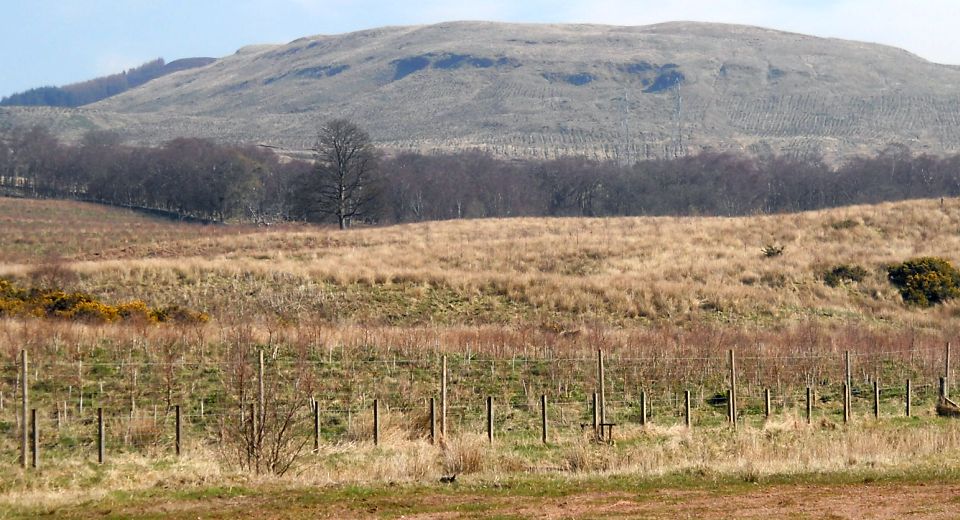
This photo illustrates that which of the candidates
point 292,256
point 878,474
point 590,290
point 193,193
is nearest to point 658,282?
point 590,290

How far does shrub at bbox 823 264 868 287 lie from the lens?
1831 inches

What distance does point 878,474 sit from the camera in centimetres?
1622

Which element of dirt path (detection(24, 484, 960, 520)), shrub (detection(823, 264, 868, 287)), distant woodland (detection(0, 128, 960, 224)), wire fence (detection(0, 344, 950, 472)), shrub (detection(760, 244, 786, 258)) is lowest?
wire fence (detection(0, 344, 950, 472))

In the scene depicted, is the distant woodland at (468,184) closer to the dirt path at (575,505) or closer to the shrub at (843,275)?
the shrub at (843,275)

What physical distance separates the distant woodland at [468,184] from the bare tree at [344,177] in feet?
58.4

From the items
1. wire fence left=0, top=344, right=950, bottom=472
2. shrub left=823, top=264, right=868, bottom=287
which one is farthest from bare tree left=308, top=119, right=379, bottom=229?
wire fence left=0, top=344, right=950, bottom=472

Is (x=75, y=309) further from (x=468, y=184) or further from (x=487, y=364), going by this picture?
(x=468, y=184)

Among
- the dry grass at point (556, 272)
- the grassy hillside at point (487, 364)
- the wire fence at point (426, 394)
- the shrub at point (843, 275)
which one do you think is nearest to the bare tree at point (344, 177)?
the dry grass at point (556, 272)

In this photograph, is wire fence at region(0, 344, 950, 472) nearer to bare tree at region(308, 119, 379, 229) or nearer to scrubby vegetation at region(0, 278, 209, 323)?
scrubby vegetation at region(0, 278, 209, 323)

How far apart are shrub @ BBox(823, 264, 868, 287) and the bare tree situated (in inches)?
1533

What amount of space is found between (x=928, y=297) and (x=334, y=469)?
3472 centimetres

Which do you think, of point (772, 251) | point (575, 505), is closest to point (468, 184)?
point (772, 251)

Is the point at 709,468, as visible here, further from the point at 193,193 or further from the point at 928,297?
the point at 193,193

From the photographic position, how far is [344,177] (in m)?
79.2
